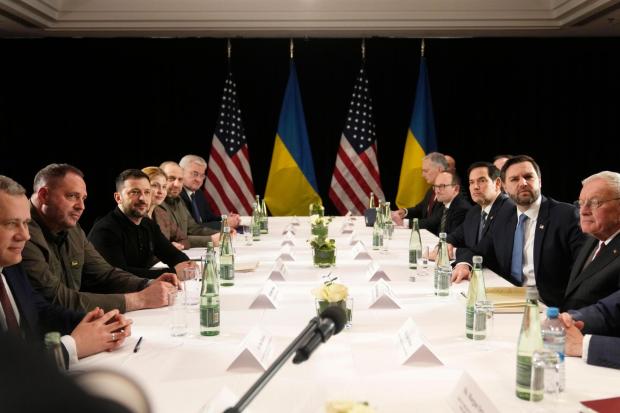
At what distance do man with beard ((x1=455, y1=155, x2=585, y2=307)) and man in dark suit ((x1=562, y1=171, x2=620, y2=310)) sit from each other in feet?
2.21

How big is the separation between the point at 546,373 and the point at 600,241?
5.03 feet

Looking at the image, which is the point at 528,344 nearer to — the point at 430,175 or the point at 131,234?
the point at 131,234

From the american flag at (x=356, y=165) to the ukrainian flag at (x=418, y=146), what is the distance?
0.29 meters

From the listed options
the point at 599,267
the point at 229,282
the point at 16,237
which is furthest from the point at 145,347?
the point at 599,267

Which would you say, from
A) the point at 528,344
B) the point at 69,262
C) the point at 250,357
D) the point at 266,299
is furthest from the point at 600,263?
the point at 69,262

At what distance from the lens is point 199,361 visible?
6.07ft

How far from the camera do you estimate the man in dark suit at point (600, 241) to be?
2.60 metres

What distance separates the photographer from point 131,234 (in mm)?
3893

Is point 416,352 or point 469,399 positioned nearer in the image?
point 469,399

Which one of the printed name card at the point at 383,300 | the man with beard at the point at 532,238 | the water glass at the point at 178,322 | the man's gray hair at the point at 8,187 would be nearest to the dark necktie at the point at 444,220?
the man with beard at the point at 532,238

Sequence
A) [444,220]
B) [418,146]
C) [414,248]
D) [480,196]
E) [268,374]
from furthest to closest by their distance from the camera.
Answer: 1. [418,146]
2. [444,220]
3. [480,196]
4. [414,248]
5. [268,374]

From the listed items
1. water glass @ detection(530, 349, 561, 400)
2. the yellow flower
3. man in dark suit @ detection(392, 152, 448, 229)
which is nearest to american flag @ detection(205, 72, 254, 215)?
man in dark suit @ detection(392, 152, 448, 229)

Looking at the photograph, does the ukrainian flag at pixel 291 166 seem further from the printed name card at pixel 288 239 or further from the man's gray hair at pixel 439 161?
the printed name card at pixel 288 239

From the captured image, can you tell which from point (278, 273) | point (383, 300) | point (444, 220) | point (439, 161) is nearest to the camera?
point (383, 300)
